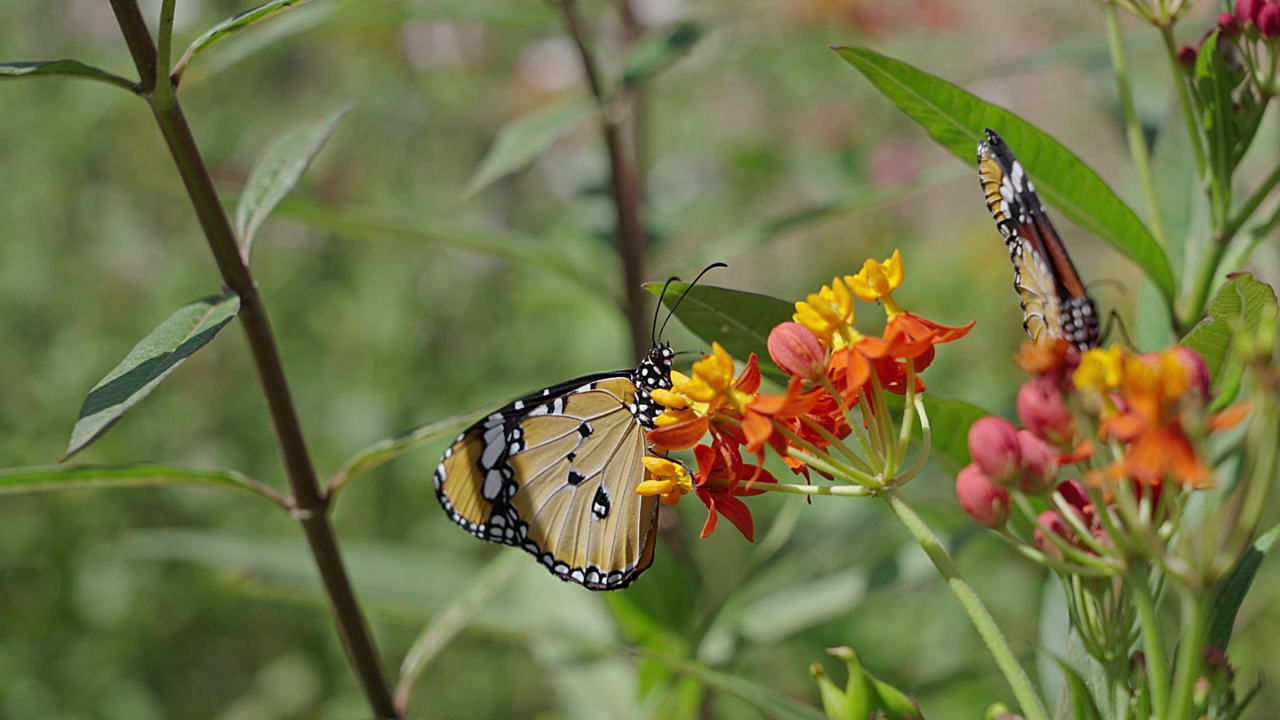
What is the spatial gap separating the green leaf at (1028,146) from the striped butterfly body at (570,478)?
0.40 m

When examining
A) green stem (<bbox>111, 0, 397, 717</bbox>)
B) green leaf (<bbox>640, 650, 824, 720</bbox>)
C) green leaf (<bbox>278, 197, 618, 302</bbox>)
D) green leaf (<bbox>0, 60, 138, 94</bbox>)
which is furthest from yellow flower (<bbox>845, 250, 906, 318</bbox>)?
green leaf (<bbox>278, 197, 618, 302</bbox>)

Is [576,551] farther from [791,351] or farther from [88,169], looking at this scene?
[88,169]

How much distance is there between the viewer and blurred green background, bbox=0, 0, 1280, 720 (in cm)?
163

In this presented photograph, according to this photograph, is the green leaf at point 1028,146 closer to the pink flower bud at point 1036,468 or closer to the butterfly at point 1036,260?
the butterfly at point 1036,260

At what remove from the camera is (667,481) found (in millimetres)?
888

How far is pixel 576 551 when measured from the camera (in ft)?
4.10

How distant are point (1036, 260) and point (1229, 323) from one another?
13 centimetres

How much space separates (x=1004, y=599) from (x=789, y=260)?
2102mm

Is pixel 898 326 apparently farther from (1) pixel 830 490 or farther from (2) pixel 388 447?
(2) pixel 388 447

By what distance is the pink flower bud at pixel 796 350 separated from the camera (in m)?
0.80

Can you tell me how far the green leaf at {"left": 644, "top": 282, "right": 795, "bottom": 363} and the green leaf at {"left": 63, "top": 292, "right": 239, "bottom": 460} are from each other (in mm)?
326

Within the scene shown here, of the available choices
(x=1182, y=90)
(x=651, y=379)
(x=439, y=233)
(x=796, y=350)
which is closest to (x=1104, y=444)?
(x=796, y=350)

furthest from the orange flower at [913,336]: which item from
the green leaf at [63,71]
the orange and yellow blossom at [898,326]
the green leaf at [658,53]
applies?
the green leaf at [658,53]

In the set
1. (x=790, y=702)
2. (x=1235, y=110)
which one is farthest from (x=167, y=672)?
(x=1235, y=110)
